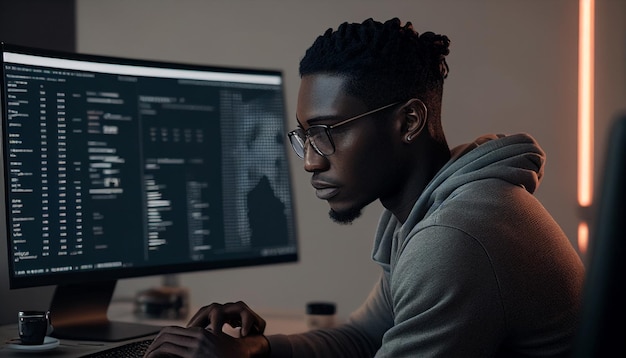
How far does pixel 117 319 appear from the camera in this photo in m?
1.75

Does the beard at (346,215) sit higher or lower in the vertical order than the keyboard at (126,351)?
higher

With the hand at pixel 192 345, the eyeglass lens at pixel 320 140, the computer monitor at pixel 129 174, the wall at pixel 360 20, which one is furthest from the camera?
the wall at pixel 360 20

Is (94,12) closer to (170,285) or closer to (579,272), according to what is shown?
(170,285)

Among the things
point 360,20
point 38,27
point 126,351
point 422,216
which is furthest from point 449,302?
point 360,20

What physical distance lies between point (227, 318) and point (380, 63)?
1.59 feet

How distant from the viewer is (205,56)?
2936mm

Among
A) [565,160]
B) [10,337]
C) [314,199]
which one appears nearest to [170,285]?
[10,337]

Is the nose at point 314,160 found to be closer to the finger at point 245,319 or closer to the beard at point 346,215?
the beard at point 346,215

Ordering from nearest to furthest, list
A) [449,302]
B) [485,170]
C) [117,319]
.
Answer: [449,302] < [485,170] < [117,319]

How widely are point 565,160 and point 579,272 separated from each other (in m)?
1.48

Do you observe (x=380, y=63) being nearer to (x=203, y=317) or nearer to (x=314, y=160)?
(x=314, y=160)

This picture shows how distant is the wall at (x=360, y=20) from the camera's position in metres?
2.52

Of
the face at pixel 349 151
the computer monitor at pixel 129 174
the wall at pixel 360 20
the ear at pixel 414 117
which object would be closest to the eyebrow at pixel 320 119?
the face at pixel 349 151

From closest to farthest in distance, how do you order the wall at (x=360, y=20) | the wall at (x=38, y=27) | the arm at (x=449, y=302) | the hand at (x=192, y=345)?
the arm at (x=449, y=302), the hand at (x=192, y=345), the wall at (x=38, y=27), the wall at (x=360, y=20)
